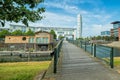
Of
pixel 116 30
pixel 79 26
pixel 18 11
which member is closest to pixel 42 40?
pixel 18 11

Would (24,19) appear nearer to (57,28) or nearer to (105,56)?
(105,56)

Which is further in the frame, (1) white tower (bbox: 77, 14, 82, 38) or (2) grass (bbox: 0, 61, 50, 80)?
(1) white tower (bbox: 77, 14, 82, 38)

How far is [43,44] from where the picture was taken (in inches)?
2470

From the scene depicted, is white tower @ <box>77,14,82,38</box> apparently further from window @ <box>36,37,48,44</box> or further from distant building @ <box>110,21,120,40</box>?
window @ <box>36,37,48,44</box>

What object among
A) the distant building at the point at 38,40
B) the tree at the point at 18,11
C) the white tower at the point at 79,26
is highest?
the white tower at the point at 79,26

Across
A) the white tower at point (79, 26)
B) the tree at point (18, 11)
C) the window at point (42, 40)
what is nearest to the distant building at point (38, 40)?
the window at point (42, 40)

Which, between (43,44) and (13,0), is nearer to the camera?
(13,0)

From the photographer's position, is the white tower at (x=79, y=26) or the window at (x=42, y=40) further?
the white tower at (x=79, y=26)

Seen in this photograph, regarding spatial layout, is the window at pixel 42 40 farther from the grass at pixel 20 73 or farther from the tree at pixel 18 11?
the tree at pixel 18 11

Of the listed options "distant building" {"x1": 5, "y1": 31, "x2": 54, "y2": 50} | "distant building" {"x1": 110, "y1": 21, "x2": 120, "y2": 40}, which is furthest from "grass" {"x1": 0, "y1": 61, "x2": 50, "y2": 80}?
"distant building" {"x1": 110, "y1": 21, "x2": 120, "y2": 40}

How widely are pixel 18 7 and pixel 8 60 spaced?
1483 inches

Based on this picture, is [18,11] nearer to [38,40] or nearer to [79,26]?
[38,40]

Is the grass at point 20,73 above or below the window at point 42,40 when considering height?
below

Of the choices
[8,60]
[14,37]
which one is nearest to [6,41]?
[14,37]
